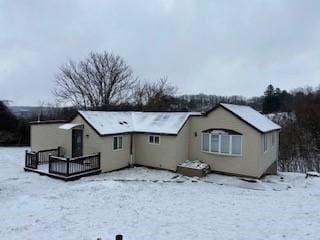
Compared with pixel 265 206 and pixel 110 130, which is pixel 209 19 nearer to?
pixel 110 130

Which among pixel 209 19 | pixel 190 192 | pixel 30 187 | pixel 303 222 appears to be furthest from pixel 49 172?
pixel 209 19

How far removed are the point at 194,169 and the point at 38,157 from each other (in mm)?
9877

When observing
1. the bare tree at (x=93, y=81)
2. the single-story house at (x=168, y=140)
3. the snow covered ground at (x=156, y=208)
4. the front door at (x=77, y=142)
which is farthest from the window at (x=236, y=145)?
the bare tree at (x=93, y=81)

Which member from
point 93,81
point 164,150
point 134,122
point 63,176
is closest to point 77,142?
point 63,176

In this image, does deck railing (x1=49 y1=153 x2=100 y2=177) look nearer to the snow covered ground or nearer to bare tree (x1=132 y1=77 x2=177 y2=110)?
the snow covered ground

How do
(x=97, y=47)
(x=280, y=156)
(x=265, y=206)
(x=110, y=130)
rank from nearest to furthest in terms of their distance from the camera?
→ 1. (x=265, y=206)
2. (x=110, y=130)
3. (x=280, y=156)
4. (x=97, y=47)

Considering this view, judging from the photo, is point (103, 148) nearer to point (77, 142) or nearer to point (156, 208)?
point (77, 142)

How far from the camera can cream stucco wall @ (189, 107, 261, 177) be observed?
16484 millimetres

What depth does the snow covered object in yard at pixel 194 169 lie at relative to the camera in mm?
16812

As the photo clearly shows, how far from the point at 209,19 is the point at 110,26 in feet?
31.9

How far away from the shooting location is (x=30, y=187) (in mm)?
13688

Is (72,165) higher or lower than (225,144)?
lower

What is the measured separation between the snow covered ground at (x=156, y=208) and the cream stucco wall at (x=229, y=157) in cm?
91

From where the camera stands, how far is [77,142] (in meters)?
18.5
